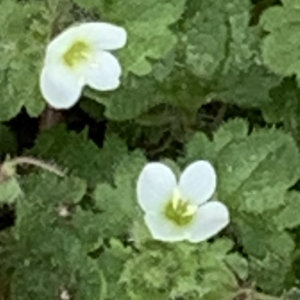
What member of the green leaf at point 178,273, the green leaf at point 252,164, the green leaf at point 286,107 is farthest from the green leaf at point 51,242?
the green leaf at point 286,107

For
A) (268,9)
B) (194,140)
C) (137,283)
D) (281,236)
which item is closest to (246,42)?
(268,9)

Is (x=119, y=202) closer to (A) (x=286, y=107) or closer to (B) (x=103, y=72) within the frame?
(B) (x=103, y=72)

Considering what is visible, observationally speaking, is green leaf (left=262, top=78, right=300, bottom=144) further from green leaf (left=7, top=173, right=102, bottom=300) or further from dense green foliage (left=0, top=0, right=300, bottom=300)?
green leaf (left=7, top=173, right=102, bottom=300)

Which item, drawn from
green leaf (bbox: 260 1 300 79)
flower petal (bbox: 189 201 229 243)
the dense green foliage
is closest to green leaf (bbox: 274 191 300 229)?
the dense green foliage

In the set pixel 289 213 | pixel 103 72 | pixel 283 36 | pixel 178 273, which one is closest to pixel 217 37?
pixel 283 36

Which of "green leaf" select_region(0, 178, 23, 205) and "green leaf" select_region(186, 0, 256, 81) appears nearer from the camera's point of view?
"green leaf" select_region(0, 178, 23, 205)

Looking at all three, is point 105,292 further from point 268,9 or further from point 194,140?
point 268,9
